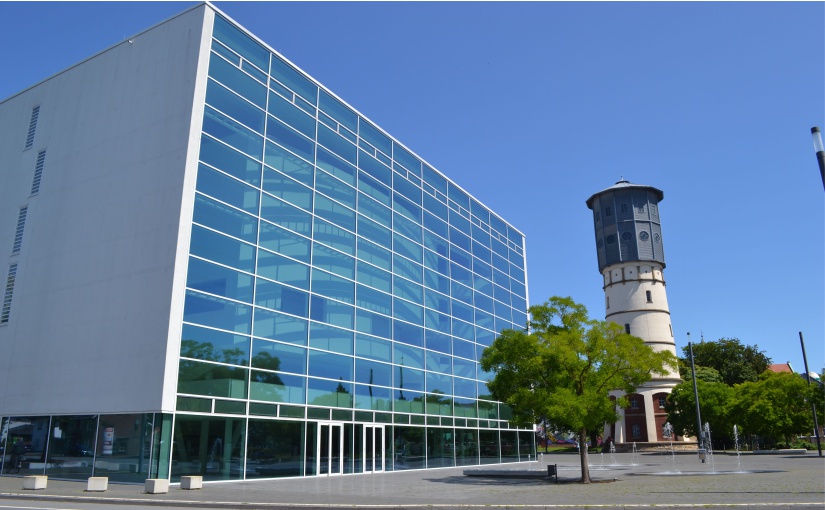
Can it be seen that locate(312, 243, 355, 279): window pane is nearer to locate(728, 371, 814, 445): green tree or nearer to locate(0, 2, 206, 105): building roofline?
locate(0, 2, 206, 105): building roofline

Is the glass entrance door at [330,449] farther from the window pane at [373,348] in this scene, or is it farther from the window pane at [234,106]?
the window pane at [234,106]

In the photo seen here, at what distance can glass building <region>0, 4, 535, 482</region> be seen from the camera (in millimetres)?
23031

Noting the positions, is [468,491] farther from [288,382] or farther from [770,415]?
[770,415]

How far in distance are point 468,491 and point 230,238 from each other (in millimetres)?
13000

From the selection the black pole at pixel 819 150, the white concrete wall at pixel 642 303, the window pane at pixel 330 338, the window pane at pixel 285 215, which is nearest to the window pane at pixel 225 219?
the window pane at pixel 285 215

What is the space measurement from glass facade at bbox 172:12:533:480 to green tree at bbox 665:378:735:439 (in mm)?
33606

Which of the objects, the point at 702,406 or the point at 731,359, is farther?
the point at 731,359

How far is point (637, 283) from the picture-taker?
257 feet

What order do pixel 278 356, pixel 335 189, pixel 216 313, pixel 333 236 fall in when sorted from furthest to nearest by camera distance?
pixel 335 189 < pixel 333 236 < pixel 278 356 < pixel 216 313

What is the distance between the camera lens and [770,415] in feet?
181

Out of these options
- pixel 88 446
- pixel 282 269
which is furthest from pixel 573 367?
pixel 88 446

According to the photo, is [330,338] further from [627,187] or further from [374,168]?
[627,187]

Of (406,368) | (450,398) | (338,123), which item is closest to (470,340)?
(450,398)

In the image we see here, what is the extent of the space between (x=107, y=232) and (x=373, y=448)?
1565 cm
